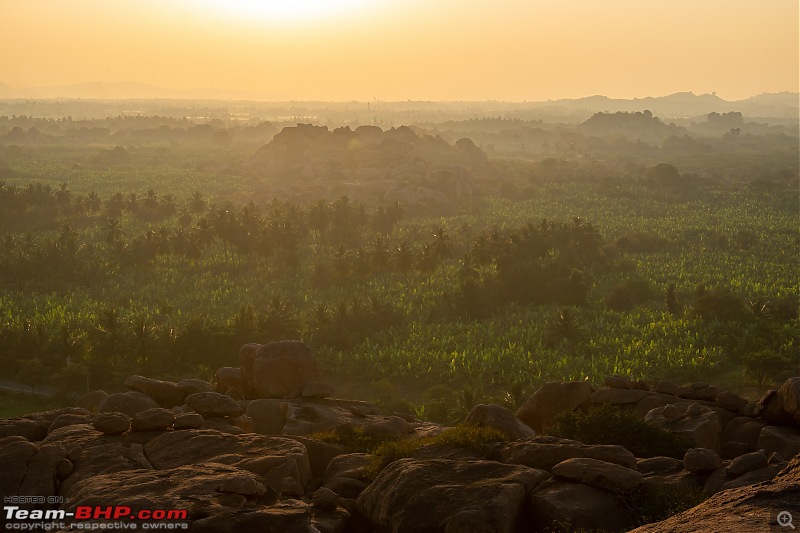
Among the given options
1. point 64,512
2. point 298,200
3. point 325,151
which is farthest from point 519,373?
point 325,151

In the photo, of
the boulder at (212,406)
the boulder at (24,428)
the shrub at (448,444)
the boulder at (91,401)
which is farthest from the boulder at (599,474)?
the boulder at (91,401)

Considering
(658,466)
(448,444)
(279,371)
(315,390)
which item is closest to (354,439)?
(448,444)

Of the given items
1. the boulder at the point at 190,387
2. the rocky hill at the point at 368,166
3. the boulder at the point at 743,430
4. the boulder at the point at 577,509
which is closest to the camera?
the boulder at the point at 577,509

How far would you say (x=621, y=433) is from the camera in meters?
29.4

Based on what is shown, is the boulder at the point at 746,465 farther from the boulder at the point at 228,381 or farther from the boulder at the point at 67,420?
the boulder at the point at 228,381

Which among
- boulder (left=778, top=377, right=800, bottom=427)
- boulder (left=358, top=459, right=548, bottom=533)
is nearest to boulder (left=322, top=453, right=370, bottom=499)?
boulder (left=358, top=459, right=548, bottom=533)

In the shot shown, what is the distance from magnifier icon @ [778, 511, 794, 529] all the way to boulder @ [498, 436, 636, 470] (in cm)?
888

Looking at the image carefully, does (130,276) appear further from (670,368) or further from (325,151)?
(325,151)

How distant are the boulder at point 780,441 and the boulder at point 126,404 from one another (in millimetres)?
26679

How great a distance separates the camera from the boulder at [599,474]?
21.8 meters

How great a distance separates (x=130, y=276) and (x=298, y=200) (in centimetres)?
6048

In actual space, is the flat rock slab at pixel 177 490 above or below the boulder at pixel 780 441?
above

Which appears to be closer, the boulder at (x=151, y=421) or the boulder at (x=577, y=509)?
the boulder at (x=577, y=509)

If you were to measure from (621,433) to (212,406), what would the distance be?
17461 millimetres
